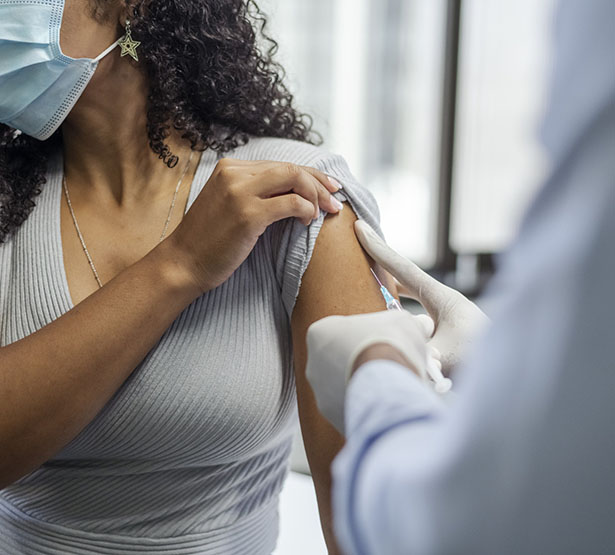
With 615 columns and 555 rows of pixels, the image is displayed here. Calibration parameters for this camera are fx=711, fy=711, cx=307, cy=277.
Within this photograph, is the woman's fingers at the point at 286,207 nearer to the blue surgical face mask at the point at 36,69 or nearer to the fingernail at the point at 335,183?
the fingernail at the point at 335,183

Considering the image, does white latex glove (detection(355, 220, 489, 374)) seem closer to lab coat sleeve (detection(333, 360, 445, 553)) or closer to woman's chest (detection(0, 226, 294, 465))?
woman's chest (detection(0, 226, 294, 465))

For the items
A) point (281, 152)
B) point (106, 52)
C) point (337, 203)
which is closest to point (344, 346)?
point (337, 203)

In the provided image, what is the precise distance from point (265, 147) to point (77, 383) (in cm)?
49

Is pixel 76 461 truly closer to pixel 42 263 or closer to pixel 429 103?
pixel 42 263

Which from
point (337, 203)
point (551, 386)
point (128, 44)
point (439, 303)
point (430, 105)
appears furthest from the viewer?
point (430, 105)

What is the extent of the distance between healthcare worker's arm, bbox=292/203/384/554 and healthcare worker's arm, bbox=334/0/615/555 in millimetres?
558

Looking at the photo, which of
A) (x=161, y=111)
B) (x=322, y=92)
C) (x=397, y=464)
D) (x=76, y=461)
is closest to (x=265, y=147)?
(x=161, y=111)

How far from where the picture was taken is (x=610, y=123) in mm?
372

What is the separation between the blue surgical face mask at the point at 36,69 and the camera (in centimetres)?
110

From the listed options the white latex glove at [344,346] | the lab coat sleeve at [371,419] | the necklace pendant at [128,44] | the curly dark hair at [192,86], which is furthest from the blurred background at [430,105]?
the lab coat sleeve at [371,419]

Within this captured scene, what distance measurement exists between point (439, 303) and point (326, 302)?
0.16 metres

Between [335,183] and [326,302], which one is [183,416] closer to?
[326,302]

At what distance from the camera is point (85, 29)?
113 centimetres

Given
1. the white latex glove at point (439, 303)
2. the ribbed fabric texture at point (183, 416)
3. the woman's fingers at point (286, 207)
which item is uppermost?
the woman's fingers at point (286, 207)
